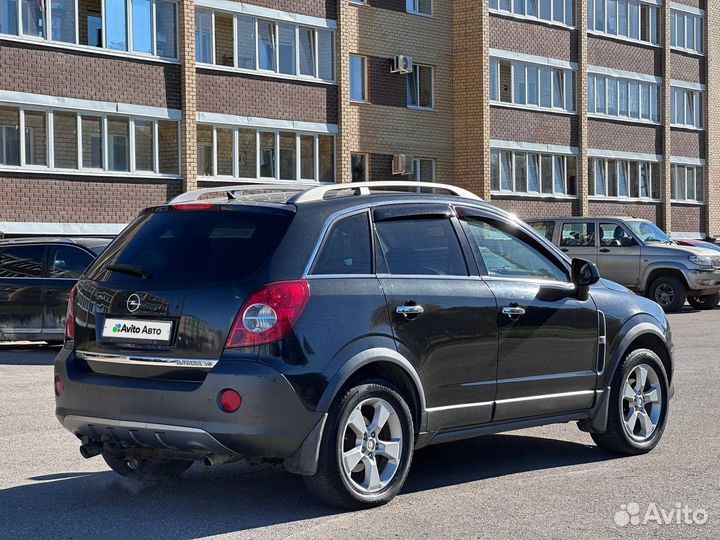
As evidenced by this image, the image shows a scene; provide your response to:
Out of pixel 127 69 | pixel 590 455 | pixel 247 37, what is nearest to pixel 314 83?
pixel 247 37

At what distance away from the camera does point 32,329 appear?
15648 millimetres

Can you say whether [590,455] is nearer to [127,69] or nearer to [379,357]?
[379,357]

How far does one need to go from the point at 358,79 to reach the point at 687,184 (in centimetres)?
1814

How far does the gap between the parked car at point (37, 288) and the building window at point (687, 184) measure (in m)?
35.1

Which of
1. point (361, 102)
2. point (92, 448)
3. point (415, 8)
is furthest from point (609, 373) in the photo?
point (415, 8)

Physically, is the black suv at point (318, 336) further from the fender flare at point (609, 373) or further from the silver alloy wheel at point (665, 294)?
the silver alloy wheel at point (665, 294)

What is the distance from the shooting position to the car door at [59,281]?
617 inches

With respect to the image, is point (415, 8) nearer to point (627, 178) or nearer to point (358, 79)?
point (358, 79)

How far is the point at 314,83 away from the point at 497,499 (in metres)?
27.2

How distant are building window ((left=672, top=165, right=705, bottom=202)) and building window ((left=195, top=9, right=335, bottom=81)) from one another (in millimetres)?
18955

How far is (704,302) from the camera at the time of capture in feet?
84.7

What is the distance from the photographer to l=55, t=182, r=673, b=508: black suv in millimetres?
5898

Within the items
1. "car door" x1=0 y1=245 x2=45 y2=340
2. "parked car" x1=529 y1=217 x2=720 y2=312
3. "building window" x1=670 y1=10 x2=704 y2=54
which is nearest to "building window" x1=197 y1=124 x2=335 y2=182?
"parked car" x1=529 y1=217 x2=720 y2=312

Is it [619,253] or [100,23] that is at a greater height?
[100,23]
